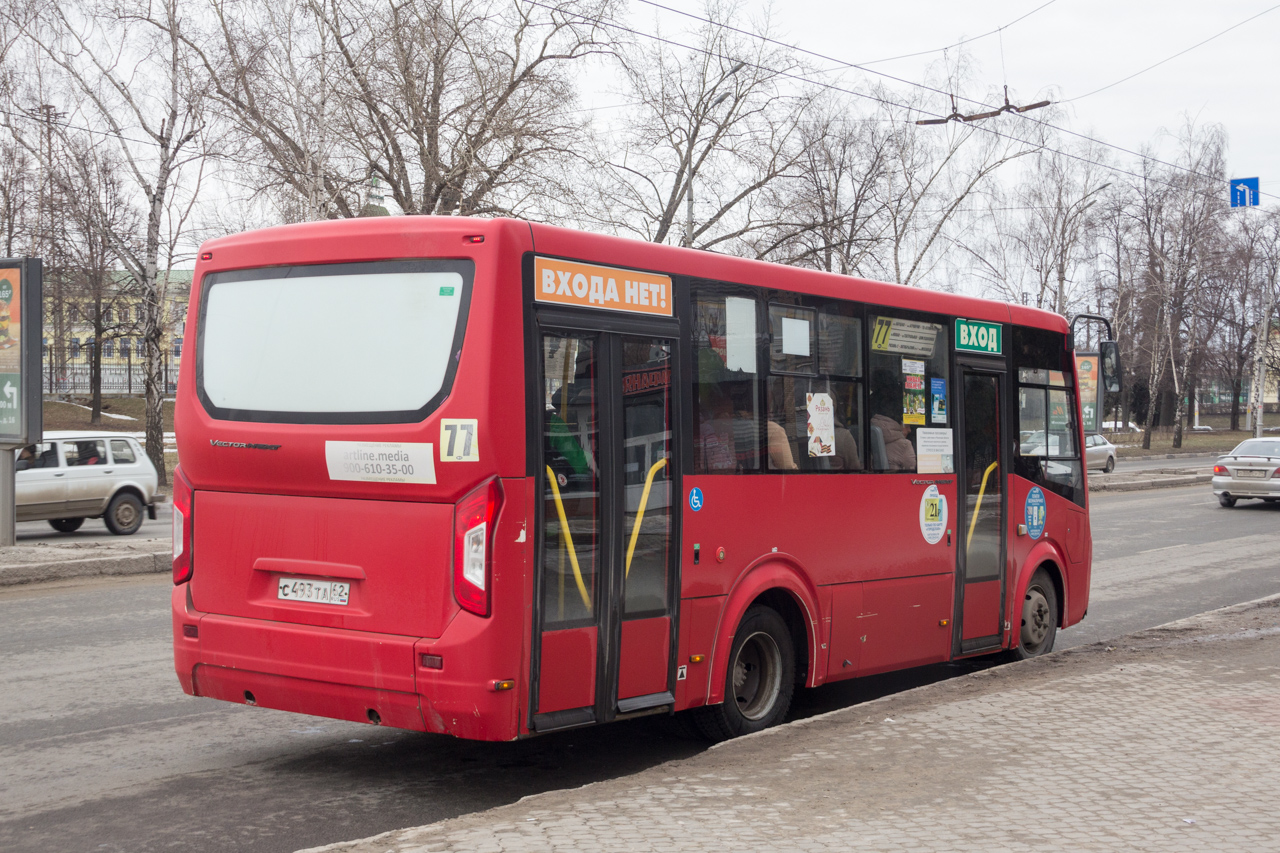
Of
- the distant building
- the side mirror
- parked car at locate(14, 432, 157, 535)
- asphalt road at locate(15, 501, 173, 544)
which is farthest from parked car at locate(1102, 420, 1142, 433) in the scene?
the side mirror

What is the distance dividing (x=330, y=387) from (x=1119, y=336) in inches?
2689

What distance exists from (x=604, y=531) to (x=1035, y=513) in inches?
188

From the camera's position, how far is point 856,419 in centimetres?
755

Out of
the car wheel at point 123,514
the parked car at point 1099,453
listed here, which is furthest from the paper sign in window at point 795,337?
the parked car at point 1099,453

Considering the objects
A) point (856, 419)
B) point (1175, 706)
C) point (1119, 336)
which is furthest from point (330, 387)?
point (1119, 336)

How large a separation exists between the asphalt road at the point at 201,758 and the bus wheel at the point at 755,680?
25 cm

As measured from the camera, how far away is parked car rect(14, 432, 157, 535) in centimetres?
1875

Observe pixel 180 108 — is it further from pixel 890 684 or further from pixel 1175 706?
pixel 1175 706

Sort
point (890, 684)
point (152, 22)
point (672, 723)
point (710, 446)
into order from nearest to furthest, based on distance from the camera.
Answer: point (710, 446)
point (672, 723)
point (890, 684)
point (152, 22)

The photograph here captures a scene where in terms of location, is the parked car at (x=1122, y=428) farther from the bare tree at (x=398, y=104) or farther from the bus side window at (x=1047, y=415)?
the bus side window at (x=1047, y=415)

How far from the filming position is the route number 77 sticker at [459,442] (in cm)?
523

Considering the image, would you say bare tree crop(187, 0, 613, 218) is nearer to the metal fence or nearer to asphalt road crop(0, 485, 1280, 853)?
asphalt road crop(0, 485, 1280, 853)

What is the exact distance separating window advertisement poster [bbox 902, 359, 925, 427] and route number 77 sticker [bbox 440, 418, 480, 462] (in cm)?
368

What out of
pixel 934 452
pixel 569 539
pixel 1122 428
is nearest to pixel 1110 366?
pixel 934 452
